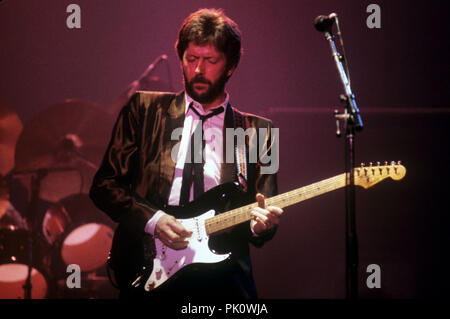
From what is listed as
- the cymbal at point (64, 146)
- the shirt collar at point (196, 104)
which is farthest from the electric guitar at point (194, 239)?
the cymbal at point (64, 146)


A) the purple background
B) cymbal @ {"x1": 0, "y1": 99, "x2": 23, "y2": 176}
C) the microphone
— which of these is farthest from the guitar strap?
cymbal @ {"x1": 0, "y1": 99, "x2": 23, "y2": 176}

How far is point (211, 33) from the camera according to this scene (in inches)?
102

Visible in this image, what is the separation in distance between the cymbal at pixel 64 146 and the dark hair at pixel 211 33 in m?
1.69

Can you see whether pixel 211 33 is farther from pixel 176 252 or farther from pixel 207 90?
pixel 176 252

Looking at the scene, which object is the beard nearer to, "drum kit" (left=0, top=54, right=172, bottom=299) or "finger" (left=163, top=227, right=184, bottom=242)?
"finger" (left=163, top=227, right=184, bottom=242)

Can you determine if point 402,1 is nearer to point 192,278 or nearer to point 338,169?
point 338,169

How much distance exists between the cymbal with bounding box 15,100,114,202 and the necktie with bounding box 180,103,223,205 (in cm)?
173

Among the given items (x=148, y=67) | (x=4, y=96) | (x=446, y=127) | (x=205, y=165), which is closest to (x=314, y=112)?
(x=446, y=127)

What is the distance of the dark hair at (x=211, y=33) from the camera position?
8.50 ft

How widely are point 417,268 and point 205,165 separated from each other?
249 centimetres

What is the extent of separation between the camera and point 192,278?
91.7 inches

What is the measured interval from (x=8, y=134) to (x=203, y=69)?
2.48 m
